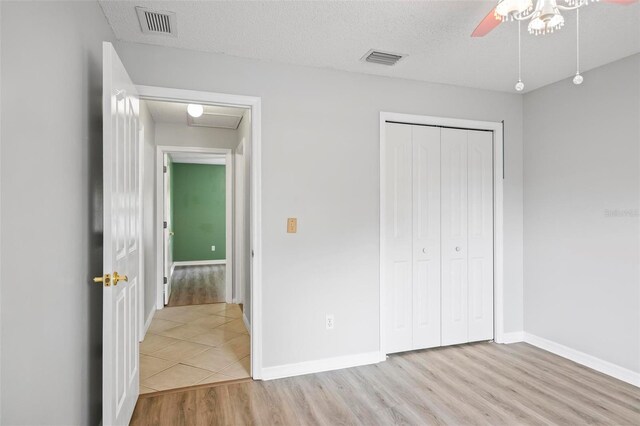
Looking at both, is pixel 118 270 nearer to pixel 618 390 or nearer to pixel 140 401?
pixel 140 401

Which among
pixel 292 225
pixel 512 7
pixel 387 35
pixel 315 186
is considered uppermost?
pixel 387 35

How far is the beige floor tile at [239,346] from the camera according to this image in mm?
3285

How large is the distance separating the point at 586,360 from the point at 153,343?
388 centimetres

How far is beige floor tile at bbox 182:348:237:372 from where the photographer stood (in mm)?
3000

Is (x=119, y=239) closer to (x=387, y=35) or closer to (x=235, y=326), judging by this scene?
(x=387, y=35)

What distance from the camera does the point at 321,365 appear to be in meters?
2.94

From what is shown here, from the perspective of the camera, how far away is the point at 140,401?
244 cm

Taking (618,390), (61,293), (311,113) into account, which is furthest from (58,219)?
(618,390)

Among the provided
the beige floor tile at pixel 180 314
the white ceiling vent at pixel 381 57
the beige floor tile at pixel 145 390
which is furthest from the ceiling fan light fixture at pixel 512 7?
the beige floor tile at pixel 180 314

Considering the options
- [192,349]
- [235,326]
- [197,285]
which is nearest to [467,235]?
[235,326]

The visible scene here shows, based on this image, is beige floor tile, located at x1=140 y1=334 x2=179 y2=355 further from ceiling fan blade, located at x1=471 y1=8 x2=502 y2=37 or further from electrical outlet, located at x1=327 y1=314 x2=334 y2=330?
ceiling fan blade, located at x1=471 y1=8 x2=502 y2=37

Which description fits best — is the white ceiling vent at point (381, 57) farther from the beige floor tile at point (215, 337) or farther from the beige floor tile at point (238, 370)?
the beige floor tile at point (215, 337)

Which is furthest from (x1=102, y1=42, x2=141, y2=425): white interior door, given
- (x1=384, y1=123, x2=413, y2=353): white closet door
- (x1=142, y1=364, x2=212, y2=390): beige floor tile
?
(x1=384, y1=123, x2=413, y2=353): white closet door

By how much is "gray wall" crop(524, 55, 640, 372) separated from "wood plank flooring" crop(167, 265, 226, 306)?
13.4ft
